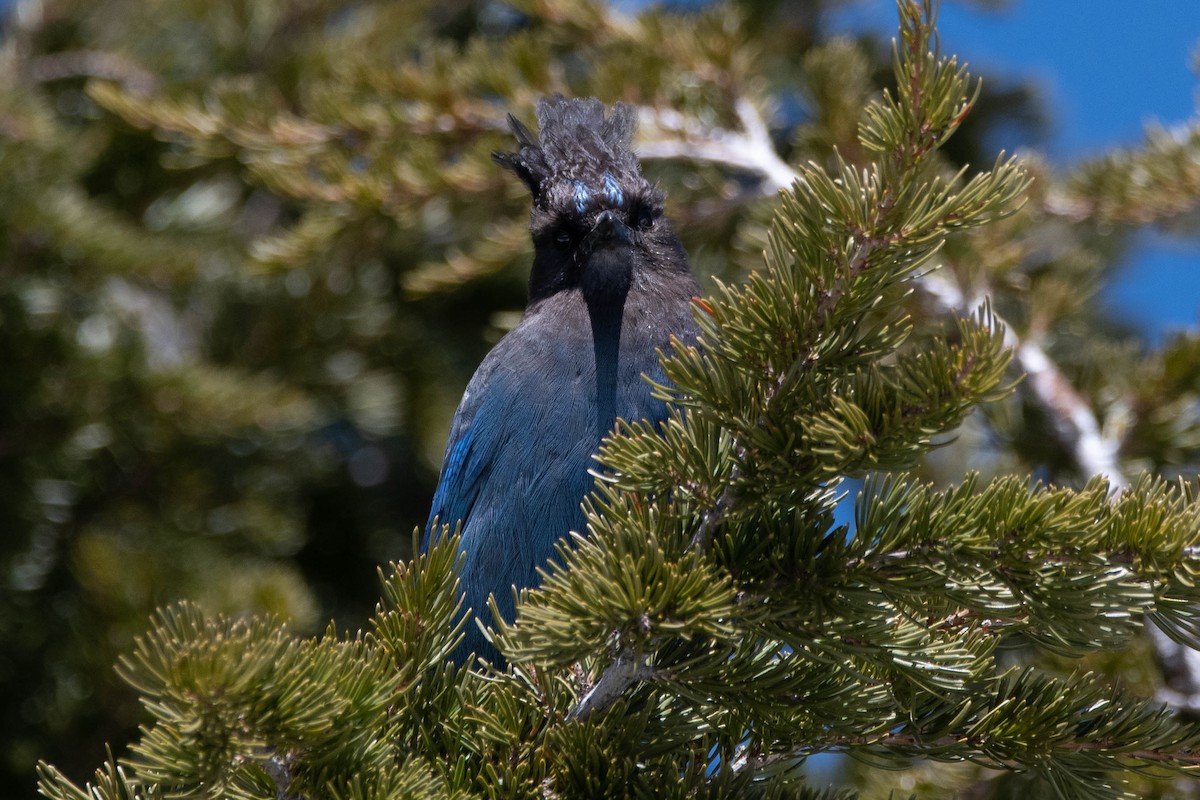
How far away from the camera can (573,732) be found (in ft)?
5.35

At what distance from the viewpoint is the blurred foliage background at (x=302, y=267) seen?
3424mm

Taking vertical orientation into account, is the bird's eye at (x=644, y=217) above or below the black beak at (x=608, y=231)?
above

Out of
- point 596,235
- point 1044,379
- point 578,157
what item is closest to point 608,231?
point 596,235

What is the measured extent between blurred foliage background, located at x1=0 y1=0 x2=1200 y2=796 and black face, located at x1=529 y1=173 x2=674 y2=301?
378 mm

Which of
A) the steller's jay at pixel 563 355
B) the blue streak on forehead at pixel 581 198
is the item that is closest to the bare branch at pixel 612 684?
the steller's jay at pixel 563 355

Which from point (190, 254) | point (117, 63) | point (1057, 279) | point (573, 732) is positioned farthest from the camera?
point (117, 63)

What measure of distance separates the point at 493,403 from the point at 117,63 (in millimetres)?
2287

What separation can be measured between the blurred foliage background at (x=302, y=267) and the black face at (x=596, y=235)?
0.38 metres

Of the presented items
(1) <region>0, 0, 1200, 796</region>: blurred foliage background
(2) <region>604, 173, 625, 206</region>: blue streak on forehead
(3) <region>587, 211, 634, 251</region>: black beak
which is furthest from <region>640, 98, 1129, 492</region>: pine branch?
(3) <region>587, 211, 634, 251</region>: black beak

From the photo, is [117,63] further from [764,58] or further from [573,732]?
[573,732]

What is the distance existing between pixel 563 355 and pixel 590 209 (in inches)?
14.4

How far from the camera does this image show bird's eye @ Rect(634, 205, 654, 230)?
10.1 ft

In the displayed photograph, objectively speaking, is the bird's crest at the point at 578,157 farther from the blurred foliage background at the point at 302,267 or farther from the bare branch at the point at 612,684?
the bare branch at the point at 612,684

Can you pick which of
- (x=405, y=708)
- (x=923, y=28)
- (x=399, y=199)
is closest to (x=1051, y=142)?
(x=399, y=199)
